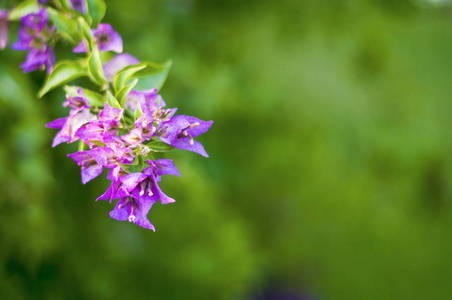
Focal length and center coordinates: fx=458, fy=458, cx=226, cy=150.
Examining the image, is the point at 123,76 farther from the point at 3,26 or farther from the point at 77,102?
the point at 3,26

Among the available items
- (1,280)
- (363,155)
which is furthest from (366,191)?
(1,280)

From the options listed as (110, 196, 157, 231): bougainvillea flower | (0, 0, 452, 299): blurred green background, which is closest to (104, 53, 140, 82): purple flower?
(110, 196, 157, 231): bougainvillea flower

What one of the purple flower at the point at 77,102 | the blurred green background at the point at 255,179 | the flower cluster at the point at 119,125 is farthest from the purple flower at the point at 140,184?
the blurred green background at the point at 255,179

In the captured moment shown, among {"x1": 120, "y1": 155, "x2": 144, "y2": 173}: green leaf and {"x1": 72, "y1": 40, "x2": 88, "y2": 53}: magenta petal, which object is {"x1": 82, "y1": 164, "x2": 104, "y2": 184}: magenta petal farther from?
{"x1": 72, "y1": 40, "x2": 88, "y2": 53}: magenta petal

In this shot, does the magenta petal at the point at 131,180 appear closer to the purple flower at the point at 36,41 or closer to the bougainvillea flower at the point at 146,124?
the bougainvillea flower at the point at 146,124

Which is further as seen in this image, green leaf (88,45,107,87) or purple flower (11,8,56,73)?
purple flower (11,8,56,73)

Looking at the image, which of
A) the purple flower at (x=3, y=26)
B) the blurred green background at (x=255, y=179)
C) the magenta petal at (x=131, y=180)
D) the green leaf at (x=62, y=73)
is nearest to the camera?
the magenta petal at (x=131, y=180)
